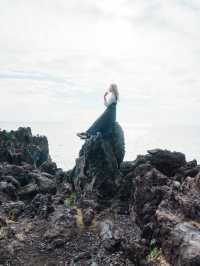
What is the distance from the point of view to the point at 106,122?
35125mm

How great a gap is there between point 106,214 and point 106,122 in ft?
29.3

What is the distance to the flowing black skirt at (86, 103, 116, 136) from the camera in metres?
34.9

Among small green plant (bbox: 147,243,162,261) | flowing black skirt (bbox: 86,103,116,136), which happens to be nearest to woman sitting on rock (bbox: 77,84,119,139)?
flowing black skirt (bbox: 86,103,116,136)

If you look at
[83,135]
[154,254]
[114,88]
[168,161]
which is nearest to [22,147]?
[83,135]

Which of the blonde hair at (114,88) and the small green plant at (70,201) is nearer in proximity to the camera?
the small green plant at (70,201)

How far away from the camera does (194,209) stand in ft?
68.5

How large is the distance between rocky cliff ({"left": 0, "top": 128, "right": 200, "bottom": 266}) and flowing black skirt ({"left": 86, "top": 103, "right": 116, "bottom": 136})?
78 cm

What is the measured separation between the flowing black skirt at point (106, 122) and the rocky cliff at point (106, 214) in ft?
2.54

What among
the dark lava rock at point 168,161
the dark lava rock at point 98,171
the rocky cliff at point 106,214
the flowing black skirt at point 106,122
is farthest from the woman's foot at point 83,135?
the dark lava rock at point 168,161

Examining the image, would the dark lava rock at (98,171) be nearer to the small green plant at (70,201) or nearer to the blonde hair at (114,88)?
the small green plant at (70,201)

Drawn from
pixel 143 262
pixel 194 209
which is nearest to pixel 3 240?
Result: pixel 143 262

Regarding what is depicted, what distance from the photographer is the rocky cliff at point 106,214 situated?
69.8ft

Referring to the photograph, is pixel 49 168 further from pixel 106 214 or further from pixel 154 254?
pixel 154 254

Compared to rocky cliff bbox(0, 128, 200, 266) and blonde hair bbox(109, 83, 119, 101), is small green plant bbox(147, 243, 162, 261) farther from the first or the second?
blonde hair bbox(109, 83, 119, 101)
